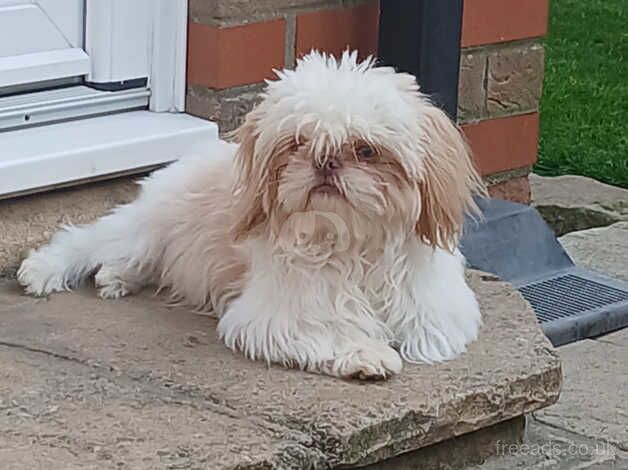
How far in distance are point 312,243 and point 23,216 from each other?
3.30 ft

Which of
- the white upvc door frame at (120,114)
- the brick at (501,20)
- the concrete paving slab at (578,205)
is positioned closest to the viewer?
the white upvc door frame at (120,114)

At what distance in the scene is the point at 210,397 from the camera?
3.19m

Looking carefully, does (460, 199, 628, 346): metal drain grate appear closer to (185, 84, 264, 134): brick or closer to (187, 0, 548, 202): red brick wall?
(187, 0, 548, 202): red brick wall

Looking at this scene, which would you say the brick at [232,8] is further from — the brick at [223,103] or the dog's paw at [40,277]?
the dog's paw at [40,277]

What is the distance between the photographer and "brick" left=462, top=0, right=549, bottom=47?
478 centimetres

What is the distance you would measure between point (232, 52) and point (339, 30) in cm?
43

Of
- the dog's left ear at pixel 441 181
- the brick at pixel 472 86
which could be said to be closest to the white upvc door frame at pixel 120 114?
the dog's left ear at pixel 441 181

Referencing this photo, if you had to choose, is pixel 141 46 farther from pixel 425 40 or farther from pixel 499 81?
pixel 499 81

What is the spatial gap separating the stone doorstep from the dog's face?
0.33 meters

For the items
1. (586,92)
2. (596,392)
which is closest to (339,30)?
(596,392)

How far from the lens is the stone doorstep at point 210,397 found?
296 centimetres

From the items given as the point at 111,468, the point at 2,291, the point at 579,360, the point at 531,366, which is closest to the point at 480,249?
the point at 579,360

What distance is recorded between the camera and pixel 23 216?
4.00m

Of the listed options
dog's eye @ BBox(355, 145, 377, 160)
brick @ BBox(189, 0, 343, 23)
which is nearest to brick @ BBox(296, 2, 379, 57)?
brick @ BBox(189, 0, 343, 23)
